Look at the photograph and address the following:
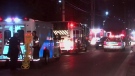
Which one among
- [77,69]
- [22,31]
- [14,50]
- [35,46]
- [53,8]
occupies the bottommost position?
[77,69]

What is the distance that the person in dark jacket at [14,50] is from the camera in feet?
59.9

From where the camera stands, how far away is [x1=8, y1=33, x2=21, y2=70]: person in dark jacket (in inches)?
719

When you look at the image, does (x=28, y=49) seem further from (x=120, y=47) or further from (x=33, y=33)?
(x=120, y=47)

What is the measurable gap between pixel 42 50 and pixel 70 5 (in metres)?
30.4

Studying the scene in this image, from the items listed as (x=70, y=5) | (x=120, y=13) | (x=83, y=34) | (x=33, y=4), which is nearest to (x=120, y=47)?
(x=83, y=34)

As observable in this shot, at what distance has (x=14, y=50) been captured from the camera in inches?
721

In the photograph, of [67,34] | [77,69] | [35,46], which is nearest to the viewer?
[77,69]

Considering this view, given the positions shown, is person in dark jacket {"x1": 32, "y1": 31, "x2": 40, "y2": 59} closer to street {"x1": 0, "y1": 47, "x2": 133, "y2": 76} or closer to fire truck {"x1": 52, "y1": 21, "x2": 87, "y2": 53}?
street {"x1": 0, "y1": 47, "x2": 133, "y2": 76}

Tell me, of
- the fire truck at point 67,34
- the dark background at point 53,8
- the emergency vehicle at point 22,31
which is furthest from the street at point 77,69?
the fire truck at point 67,34

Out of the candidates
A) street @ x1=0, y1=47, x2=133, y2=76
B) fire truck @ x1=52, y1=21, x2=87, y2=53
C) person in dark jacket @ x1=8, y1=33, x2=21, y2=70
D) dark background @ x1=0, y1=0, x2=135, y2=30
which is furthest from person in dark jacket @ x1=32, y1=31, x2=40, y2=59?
fire truck @ x1=52, y1=21, x2=87, y2=53

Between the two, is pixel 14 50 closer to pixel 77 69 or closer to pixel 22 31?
pixel 22 31

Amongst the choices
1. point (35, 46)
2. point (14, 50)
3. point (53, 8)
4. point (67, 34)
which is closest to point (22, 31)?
point (35, 46)

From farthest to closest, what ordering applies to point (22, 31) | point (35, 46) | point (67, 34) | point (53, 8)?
point (53, 8), point (67, 34), point (22, 31), point (35, 46)

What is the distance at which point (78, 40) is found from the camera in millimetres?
32594
